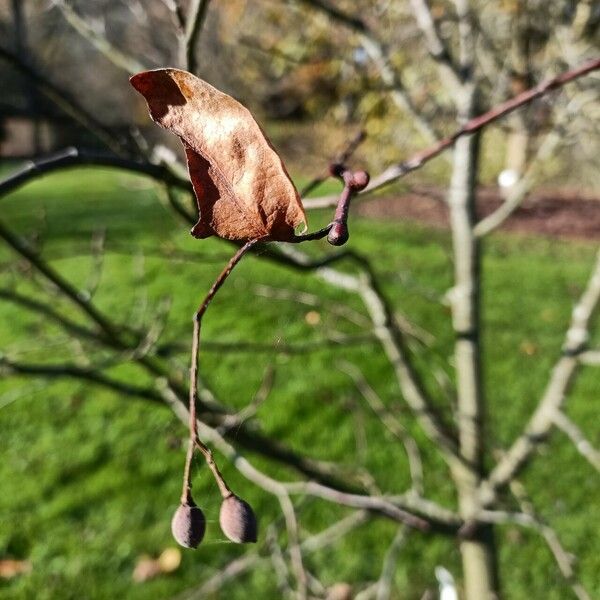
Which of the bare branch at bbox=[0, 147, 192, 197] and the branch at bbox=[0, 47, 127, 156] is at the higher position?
the branch at bbox=[0, 47, 127, 156]

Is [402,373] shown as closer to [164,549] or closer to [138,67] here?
[138,67]

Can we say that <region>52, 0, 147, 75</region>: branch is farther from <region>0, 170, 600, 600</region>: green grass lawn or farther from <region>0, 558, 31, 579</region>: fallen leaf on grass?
<region>0, 558, 31, 579</region>: fallen leaf on grass

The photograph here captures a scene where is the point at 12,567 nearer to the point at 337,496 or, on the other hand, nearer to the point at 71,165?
the point at 337,496

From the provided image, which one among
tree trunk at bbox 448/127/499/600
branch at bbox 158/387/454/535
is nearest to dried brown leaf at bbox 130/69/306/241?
branch at bbox 158/387/454/535

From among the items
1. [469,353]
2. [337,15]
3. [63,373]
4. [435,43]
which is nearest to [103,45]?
[337,15]

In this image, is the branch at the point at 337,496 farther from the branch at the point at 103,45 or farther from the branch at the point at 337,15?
the branch at the point at 337,15
